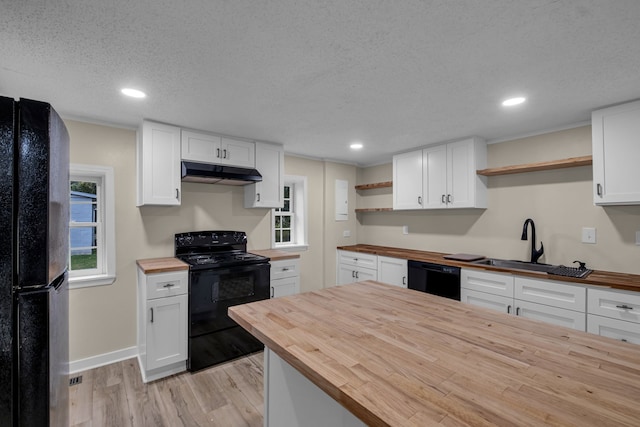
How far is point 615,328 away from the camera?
7.05ft

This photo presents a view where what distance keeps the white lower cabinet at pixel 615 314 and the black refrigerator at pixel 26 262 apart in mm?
3210

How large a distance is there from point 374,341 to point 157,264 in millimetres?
2345

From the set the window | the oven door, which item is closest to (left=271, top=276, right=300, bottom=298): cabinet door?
the oven door

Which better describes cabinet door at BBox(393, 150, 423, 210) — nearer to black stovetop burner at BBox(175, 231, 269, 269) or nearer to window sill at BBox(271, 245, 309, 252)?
window sill at BBox(271, 245, 309, 252)

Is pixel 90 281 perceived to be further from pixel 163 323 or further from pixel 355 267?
pixel 355 267

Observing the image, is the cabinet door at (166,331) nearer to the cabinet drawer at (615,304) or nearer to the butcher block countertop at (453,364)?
the butcher block countertop at (453,364)

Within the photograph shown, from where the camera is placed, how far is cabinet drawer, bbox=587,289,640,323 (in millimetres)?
2078

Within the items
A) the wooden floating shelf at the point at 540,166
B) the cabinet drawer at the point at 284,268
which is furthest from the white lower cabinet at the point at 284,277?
the wooden floating shelf at the point at 540,166

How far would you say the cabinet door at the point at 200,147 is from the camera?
117 inches

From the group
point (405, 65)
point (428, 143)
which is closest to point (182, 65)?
point (405, 65)

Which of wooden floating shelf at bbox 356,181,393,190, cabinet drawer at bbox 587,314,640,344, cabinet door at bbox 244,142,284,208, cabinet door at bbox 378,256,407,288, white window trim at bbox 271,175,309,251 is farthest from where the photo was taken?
wooden floating shelf at bbox 356,181,393,190

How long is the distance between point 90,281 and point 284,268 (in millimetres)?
1843

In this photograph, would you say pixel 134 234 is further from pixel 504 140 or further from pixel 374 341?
pixel 504 140

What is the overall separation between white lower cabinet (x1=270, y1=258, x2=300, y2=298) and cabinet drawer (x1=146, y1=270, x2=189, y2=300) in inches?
37.1
